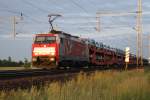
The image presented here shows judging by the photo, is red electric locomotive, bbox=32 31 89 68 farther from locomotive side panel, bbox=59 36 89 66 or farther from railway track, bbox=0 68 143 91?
railway track, bbox=0 68 143 91

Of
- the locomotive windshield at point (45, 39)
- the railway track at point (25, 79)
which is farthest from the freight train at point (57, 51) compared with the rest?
the railway track at point (25, 79)

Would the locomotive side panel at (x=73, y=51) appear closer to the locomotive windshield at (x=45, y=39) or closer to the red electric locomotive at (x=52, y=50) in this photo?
the red electric locomotive at (x=52, y=50)

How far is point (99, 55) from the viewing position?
179 ft

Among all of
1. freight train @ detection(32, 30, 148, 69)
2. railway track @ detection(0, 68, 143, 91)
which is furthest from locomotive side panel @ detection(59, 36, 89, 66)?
railway track @ detection(0, 68, 143, 91)

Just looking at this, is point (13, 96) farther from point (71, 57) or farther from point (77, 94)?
point (71, 57)

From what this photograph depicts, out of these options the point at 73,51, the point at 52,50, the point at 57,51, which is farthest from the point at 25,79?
the point at 73,51

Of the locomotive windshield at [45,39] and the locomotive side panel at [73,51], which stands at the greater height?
the locomotive windshield at [45,39]

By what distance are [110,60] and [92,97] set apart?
167 feet

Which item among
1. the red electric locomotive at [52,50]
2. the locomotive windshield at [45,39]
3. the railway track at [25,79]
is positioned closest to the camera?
the railway track at [25,79]

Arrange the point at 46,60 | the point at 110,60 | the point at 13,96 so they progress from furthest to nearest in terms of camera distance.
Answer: the point at 110,60
the point at 46,60
the point at 13,96

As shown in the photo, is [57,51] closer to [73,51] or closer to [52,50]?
[52,50]

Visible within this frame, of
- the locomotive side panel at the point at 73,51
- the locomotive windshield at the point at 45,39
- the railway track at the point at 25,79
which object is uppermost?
the locomotive windshield at the point at 45,39

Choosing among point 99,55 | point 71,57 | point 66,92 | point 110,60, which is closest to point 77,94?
point 66,92


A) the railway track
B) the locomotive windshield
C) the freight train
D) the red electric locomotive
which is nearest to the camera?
the railway track
